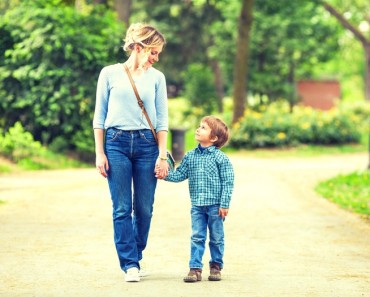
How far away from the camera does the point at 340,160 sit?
2366 centimetres

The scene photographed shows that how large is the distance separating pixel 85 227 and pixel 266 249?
92.8 inches

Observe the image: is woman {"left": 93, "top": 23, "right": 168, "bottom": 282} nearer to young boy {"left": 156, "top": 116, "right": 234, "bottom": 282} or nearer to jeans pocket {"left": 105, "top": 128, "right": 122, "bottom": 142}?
jeans pocket {"left": 105, "top": 128, "right": 122, "bottom": 142}

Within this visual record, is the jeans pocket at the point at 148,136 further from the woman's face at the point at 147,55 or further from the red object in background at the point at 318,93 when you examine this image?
the red object in background at the point at 318,93

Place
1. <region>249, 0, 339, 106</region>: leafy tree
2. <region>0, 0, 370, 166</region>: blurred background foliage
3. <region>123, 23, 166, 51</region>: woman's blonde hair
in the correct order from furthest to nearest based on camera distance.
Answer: <region>249, 0, 339, 106</region>: leafy tree → <region>0, 0, 370, 166</region>: blurred background foliage → <region>123, 23, 166, 51</region>: woman's blonde hair

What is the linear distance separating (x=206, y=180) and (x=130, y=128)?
0.71 meters

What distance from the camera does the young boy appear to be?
7.21 m

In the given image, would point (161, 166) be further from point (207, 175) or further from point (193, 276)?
point (193, 276)

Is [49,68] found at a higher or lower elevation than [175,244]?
higher

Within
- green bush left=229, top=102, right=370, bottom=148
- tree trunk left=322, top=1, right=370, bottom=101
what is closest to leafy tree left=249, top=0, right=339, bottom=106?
green bush left=229, top=102, right=370, bottom=148

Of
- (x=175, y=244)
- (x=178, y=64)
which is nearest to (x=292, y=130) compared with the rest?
(x=178, y=64)

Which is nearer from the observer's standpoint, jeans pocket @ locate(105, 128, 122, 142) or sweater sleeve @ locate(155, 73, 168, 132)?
jeans pocket @ locate(105, 128, 122, 142)

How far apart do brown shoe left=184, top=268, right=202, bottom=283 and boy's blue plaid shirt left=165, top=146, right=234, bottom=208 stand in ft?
1.66

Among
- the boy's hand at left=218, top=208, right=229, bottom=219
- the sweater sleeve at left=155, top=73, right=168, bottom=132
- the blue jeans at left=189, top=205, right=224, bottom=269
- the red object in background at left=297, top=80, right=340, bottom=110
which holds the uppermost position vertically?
the sweater sleeve at left=155, top=73, right=168, bottom=132

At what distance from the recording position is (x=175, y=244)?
9.55m
